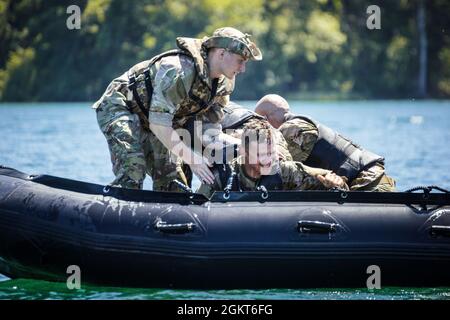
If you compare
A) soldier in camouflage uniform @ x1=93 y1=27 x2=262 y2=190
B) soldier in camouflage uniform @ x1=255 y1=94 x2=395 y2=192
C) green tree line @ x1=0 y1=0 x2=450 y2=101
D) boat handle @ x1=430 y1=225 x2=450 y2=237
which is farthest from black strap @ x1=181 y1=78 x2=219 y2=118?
green tree line @ x1=0 y1=0 x2=450 y2=101

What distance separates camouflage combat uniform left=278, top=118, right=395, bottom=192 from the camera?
7152 mm

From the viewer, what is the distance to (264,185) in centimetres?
667

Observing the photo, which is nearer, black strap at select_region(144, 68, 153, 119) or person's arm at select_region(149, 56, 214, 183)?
person's arm at select_region(149, 56, 214, 183)

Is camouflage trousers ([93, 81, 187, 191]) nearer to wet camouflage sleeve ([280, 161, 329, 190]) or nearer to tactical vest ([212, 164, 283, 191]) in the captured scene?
tactical vest ([212, 164, 283, 191])

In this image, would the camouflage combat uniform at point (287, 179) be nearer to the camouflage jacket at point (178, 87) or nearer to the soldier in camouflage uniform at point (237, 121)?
the soldier in camouflage uniform at point (237, 121)

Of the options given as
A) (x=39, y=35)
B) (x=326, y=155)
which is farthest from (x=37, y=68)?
(x=326, y=155)

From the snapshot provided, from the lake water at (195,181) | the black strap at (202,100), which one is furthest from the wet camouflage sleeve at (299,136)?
the lake water at (195,181)

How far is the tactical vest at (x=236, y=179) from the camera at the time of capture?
6.66 m

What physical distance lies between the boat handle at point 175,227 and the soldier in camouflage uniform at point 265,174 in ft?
1.32

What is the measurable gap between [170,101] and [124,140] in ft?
1.45

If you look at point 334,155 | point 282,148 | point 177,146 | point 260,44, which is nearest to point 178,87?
point 177,146

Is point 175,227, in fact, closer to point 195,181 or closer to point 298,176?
point 298,176

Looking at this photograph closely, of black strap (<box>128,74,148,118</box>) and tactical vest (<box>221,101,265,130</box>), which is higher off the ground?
black strap (<box>128,74,148,118</box>)

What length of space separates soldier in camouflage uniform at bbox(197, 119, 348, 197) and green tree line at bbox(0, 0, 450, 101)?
27550 millimetres
